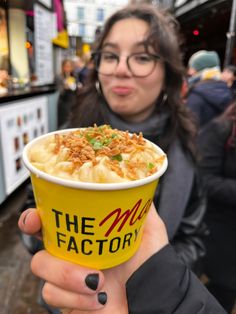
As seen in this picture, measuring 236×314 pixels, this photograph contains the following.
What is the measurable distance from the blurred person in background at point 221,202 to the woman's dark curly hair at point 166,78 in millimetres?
360

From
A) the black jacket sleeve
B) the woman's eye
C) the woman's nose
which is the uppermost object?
the woman's eye

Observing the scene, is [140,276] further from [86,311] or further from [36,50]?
[36,50]

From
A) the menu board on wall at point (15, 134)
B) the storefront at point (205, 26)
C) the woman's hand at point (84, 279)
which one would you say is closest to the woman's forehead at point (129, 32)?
the woman's hand at point (84, 279)

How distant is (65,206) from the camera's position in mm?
740

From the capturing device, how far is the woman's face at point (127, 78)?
1569mm

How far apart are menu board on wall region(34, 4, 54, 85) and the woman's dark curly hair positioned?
4629 mm

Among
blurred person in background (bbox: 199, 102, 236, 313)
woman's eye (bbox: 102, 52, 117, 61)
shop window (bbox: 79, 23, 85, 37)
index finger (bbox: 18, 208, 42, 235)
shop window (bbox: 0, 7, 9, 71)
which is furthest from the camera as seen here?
shop window (bbox: 79, 23, 85, 37)

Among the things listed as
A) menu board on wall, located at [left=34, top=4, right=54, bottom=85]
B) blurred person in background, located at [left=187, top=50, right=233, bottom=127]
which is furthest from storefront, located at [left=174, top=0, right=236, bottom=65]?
menu board on wall, located at [left=34, top=4, right=54, bottom=85]

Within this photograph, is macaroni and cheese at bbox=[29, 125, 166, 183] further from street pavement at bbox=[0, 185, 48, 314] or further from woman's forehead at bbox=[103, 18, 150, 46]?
street pavement at bbox=[0, 185, 48, 314]

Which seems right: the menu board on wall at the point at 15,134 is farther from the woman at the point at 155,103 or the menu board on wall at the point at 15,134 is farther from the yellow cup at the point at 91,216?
the yellow cup at the point at 91,216

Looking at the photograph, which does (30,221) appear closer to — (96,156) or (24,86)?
(96,156)

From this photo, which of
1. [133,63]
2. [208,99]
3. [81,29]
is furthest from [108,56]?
[81,29]

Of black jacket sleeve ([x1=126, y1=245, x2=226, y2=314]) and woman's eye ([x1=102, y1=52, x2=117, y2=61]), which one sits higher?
woman's eye ([x1=102, y1=52, x2=117, y2=61])

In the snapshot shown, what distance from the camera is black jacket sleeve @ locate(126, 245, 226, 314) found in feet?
2.79
